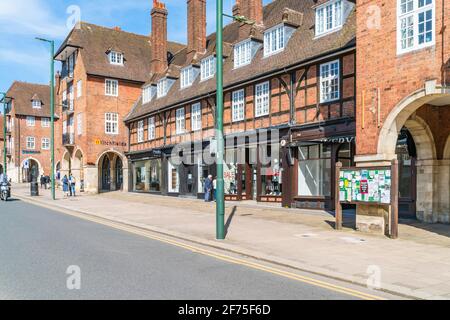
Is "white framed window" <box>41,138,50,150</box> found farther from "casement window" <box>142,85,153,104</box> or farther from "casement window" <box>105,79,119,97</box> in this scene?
"casement window" <box>142,85,153,104</box>

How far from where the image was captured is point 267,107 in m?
21.8

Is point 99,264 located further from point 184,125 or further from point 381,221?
point 184,125

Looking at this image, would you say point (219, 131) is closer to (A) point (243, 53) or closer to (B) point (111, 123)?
(A) point (243, 53)

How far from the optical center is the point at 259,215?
16.9 m

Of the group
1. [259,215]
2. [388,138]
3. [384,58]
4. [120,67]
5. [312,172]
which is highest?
[120,67]

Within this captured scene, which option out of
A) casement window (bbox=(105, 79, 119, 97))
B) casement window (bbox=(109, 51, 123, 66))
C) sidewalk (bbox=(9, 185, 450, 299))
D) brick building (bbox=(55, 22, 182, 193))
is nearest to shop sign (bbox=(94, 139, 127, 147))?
brick building (bbox=(55, 22, 182, 193))

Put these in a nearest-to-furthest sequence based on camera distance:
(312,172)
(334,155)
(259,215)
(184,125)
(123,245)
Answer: (123,245) → (259,215) → (334,155) → (312,172) → (184,125)

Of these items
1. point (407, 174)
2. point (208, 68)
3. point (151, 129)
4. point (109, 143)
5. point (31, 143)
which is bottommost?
point (407, 174)

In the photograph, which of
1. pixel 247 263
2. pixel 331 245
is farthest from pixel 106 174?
pixel 247 263

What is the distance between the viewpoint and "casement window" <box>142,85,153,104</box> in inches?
1391

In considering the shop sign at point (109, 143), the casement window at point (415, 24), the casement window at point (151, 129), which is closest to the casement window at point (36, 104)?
the shop sign at point (109, 143)

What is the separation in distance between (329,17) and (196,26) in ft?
44.0

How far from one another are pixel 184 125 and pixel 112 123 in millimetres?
10938
